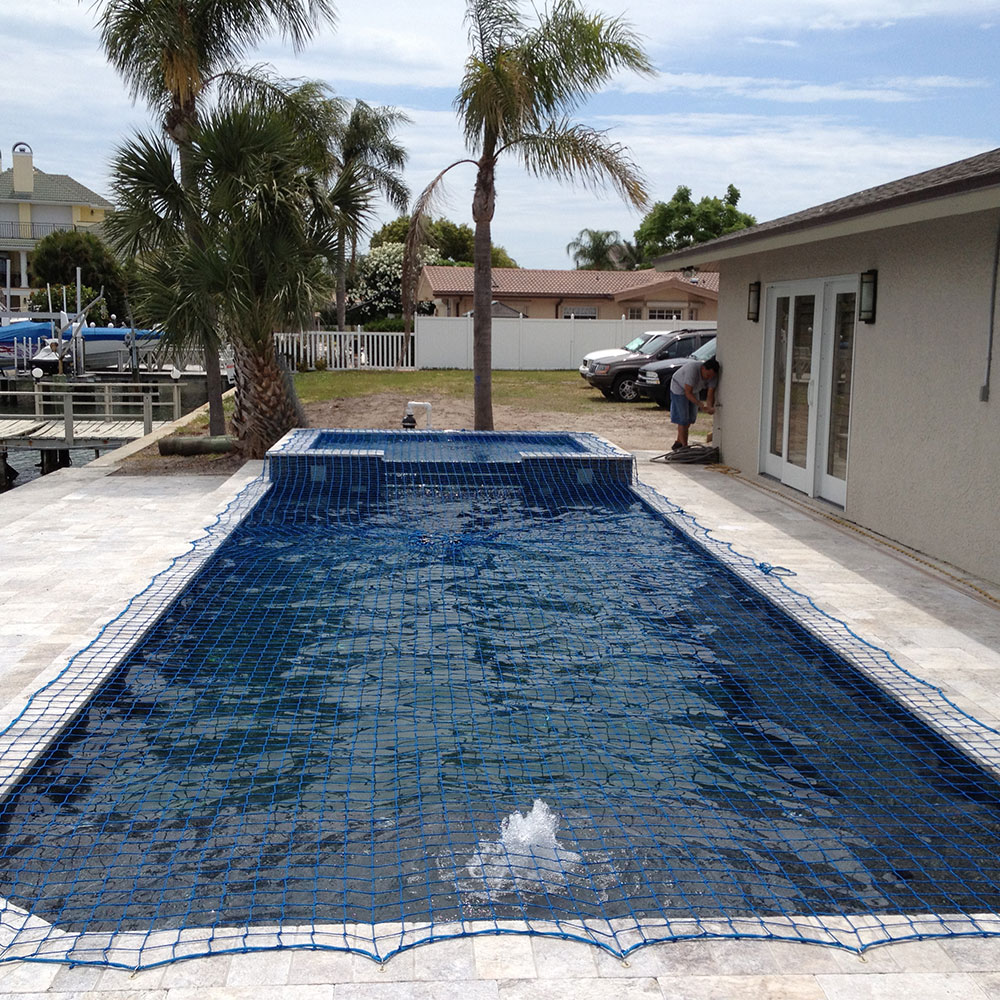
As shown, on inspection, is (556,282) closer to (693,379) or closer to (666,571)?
(693,379)

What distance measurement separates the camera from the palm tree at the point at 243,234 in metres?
12.3

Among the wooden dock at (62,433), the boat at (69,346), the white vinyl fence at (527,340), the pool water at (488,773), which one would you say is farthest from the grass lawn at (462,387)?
the pool water at (488,773)

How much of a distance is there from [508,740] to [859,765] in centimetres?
165

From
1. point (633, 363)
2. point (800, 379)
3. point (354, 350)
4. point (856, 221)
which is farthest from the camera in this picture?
point (354, 350)

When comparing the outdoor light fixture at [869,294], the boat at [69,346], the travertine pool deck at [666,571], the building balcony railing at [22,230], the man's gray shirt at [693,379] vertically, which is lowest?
the travertine pool deck at [666,571]

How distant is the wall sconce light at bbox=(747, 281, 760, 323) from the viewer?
474 inches

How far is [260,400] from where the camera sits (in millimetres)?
13398

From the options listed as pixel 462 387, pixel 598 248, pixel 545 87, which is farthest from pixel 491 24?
pixel 598 248

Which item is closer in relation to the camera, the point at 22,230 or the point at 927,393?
the point at 927,393

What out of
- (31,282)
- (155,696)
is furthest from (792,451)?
(31,282)

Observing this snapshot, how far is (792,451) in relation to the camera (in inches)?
448

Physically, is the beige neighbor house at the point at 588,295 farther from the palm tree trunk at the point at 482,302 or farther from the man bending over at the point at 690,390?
the man bending over at the point at 690,390

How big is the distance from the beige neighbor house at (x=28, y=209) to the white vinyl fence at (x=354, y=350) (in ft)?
111

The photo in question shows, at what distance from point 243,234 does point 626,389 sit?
36.4 ft
